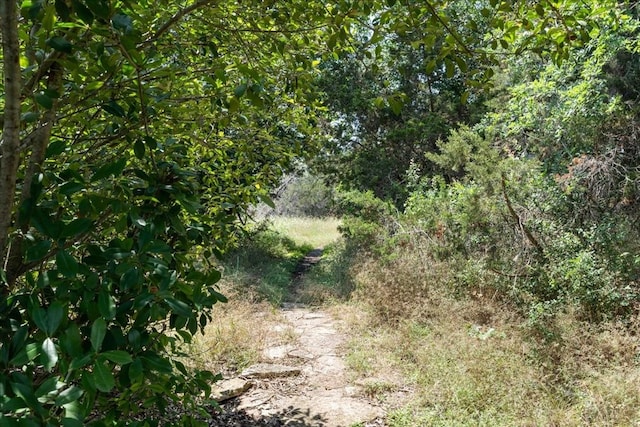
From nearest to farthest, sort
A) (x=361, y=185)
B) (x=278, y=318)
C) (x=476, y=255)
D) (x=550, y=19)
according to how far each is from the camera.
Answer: (x=550, y=19) → (x=476, y=255) → (x=278, y=318) → (x=361, y=185)

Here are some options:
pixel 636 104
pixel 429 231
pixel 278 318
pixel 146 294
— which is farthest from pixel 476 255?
pixel 146 294

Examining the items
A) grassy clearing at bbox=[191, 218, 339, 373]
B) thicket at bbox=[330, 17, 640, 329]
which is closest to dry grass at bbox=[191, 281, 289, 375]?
grassy clearing at bbox=[191, 218, 339, 373]

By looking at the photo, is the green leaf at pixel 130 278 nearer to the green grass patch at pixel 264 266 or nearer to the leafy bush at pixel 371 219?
the green grass patch at pixel 264 266

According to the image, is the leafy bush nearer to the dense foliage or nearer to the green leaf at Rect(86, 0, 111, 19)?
the dense foliage

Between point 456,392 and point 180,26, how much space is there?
3531mm

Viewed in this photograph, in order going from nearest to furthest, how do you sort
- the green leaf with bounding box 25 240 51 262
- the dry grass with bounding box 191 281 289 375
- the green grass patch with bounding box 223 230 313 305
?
the green leaf with bounding box 25 240 51 262 → the dry grass with bounding box 191 281 289 375 → the green grass patch with bounding box 223 230 313 305

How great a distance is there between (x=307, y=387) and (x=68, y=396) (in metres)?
3.85

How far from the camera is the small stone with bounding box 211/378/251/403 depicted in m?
4.25

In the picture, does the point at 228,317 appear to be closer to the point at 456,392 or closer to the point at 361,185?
the point at 456,392

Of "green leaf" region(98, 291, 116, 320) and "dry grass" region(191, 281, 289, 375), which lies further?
"dry grass" region(191, 281, 289, 375)

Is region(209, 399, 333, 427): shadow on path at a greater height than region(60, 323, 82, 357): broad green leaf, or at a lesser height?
lesser

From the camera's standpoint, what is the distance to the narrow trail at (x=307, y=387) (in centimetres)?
387

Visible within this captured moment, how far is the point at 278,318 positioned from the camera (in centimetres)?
655

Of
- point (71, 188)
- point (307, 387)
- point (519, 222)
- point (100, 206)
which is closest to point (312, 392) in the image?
point (307, 387)
